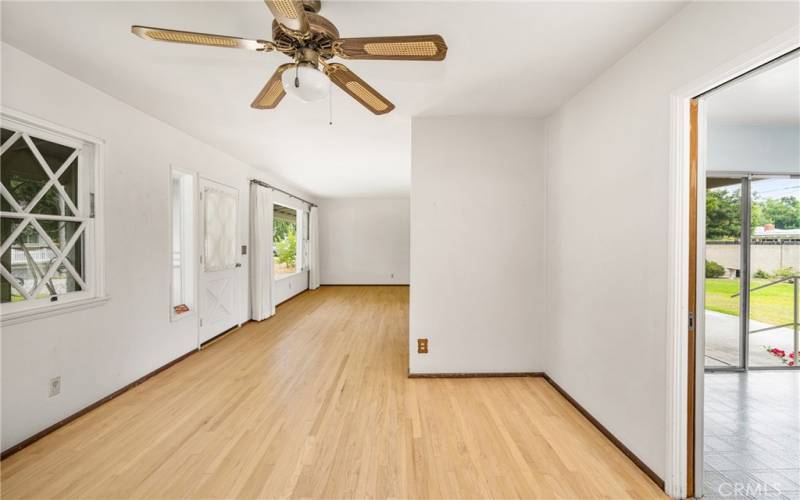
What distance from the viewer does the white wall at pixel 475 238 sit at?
10.3 feet

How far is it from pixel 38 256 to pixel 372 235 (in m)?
7.34

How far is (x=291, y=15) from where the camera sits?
121 cm

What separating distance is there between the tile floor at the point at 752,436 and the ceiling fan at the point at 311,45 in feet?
8.50

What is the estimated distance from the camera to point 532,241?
3.15 metres

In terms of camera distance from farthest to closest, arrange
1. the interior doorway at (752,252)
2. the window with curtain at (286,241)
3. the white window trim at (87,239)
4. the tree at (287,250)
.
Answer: the tree at (287,250), the window with curtain at (286,241), the interior doorway at (752,252), the white window trim at (87,239)

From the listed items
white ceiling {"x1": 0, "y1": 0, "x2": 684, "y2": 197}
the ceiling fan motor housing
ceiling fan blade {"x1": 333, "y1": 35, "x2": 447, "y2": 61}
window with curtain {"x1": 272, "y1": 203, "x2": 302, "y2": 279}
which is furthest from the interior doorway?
window with curtain {"x1": 272, "y1": 203, "x2": 302, "y2": 279}

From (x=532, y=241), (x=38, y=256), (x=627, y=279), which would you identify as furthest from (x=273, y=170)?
(x=627, y=279)

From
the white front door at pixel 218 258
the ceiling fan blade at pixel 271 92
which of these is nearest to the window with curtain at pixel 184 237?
the white front door at pixel 218 258

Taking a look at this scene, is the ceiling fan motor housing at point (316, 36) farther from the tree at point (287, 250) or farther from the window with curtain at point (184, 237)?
the tree at point (287, 250)

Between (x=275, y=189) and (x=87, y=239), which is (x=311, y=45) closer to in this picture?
(x=87, y=239)

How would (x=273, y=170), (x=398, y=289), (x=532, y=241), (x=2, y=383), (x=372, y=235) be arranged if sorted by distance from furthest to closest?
1. (x=372, y=235)
2. (x=398, y=289)
3. (x=273, y=170)
4. (x=532, y=241)
5. (x=2, y=383)

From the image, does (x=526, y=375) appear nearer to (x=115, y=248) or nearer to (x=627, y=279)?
(x=627, y=279)

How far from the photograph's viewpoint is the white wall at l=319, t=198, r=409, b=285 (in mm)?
9359

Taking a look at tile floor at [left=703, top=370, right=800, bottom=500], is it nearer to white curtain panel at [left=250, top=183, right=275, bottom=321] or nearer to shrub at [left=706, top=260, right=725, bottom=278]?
shrub at [left=706, top=260, right=725, bottom=278]
